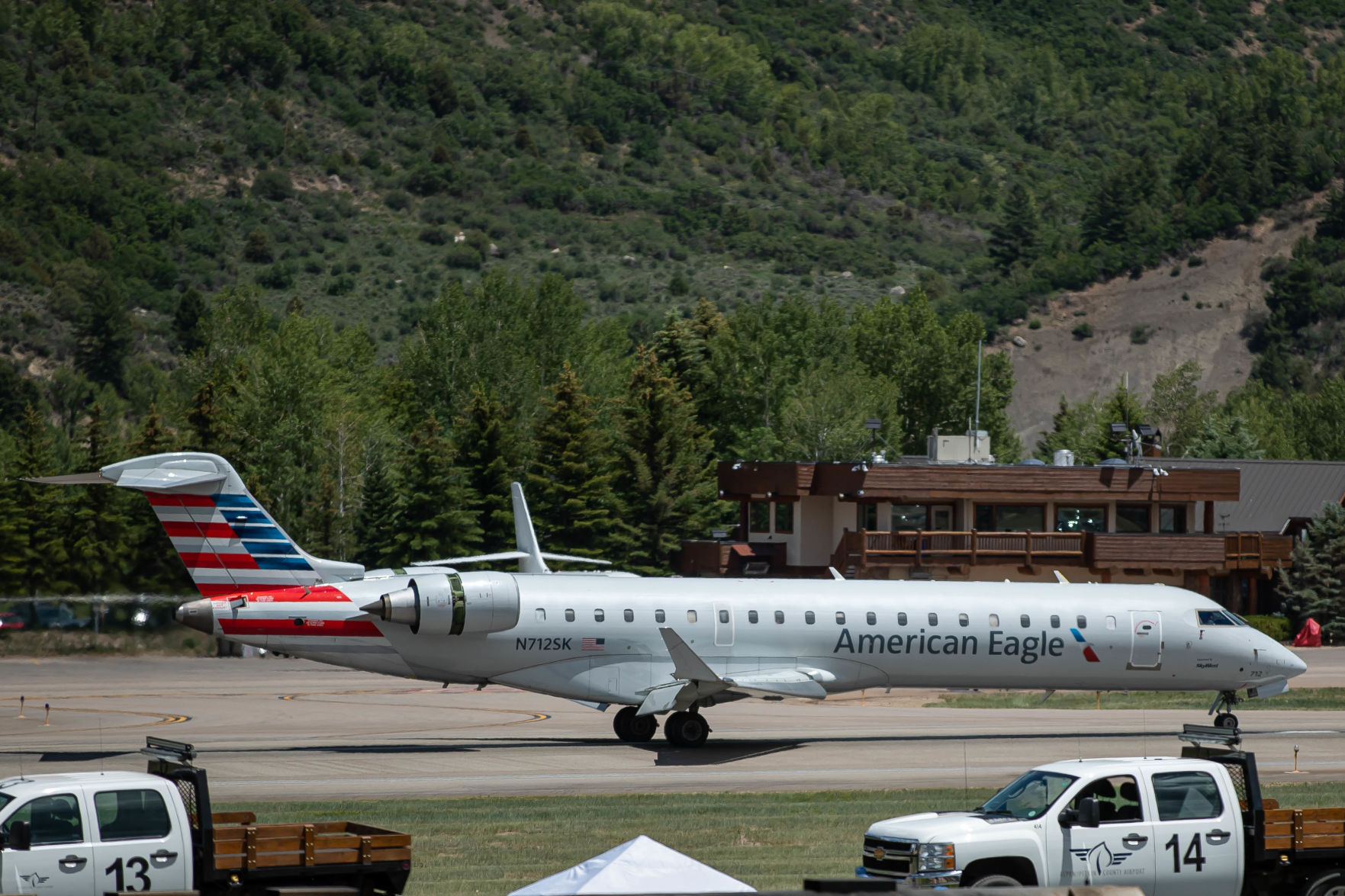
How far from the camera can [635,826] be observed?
23.0m

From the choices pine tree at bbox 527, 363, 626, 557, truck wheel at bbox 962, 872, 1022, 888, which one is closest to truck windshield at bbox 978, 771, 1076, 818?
truck wheel at bbox 962, 872, 1022, 888

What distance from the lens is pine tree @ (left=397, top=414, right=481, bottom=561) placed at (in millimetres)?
67500

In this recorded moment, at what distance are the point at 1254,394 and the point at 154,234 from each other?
116 meters

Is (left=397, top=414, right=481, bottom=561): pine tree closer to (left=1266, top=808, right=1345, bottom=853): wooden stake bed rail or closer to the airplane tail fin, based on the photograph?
the airplane tail fin

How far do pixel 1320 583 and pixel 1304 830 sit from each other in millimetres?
50565

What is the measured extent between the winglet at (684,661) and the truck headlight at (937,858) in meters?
13.7

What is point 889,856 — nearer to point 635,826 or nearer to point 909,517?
point 635,826

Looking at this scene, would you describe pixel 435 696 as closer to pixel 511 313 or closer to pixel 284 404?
pixel 284 404

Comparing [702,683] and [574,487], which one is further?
[574,487]

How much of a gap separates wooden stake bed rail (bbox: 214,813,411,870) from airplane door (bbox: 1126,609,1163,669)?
21.6 metres

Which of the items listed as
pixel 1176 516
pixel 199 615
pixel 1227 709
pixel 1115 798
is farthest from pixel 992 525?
pixel 1115 798

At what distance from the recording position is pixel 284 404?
74.8 meters

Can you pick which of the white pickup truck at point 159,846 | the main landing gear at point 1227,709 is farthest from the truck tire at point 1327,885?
the main landing gear at point 1227,709

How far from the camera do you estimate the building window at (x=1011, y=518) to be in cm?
5975
